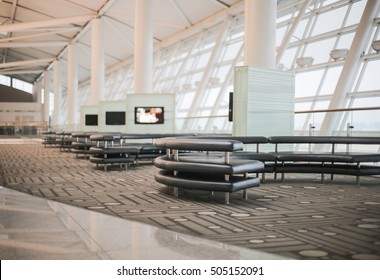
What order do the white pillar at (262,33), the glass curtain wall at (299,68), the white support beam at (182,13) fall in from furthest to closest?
the white support beam at (182,13), the glass curtain wall at (299,68), the white pillar at (262,33)

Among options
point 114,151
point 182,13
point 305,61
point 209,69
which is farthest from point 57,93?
point 114,151

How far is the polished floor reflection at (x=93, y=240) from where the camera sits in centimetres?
270

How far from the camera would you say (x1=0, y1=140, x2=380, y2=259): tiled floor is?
3070 mm

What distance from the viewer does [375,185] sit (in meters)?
6.53

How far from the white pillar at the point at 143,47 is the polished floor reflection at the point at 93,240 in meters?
10.6

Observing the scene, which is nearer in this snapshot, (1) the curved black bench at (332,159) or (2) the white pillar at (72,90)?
(1) the curved black bench at (332,159)

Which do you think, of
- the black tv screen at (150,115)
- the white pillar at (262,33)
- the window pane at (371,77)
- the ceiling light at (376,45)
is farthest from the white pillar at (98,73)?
the ceiling light at (376,45)

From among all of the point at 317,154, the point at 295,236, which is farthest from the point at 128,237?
the point at 317,154

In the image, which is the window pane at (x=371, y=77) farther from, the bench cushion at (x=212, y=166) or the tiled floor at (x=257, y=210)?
the bench cushion at (x=212, y=166)

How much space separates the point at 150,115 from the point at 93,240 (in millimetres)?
9501

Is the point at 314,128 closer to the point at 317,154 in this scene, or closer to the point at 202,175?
the point at 317,154

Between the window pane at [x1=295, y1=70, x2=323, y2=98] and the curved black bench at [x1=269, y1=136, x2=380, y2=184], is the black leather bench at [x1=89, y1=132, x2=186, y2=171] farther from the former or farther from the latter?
the window pane at [x1=295, y1=70, x2=323, y2=98]

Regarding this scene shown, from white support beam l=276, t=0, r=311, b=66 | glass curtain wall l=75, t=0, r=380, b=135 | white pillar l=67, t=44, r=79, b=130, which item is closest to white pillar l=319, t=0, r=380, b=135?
glass curtain wall l=75, t=0, r=380, b=135

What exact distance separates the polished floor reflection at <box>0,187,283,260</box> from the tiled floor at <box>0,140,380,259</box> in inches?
2.4
